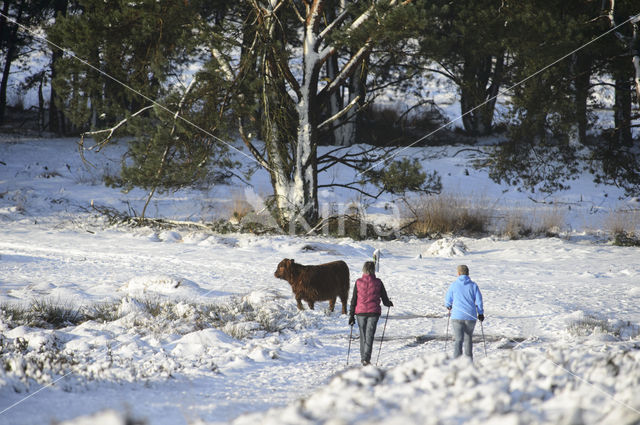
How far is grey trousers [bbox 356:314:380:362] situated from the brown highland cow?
179cm

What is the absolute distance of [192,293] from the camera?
8719 mm

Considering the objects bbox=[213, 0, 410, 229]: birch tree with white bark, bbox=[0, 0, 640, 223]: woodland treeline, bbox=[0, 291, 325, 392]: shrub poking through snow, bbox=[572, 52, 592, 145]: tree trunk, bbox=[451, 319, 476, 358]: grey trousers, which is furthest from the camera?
bbox=[572, 52, 592, 145]: tree trunk

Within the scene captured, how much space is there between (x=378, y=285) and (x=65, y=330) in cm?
379

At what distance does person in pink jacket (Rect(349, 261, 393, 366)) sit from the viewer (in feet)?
19.8

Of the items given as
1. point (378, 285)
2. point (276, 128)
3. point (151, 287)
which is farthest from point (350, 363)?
point (276, 128)

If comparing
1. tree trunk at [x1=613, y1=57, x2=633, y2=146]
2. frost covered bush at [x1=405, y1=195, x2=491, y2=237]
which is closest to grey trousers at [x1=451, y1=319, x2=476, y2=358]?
frost covered bush at [x1=405, y1=195, x2=491, y2=237]

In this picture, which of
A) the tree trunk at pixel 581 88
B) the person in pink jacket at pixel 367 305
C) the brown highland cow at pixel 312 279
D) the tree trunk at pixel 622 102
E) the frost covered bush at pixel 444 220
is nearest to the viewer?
the person in pink jacket at pixel 367 305

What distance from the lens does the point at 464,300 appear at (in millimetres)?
5969

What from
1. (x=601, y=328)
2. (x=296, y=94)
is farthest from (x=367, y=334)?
(x=296, y=94)

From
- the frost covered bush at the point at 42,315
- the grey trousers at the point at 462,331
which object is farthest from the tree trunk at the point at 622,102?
the frost covered bush at the point at 42,315

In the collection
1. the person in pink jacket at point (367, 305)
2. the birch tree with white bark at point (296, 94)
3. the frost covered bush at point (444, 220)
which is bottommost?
the person in pink jacket at point (367, 305)

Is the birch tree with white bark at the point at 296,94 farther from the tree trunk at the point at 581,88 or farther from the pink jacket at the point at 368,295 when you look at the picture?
the pink jacket at the point at 368,295

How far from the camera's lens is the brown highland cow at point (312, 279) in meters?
7.91

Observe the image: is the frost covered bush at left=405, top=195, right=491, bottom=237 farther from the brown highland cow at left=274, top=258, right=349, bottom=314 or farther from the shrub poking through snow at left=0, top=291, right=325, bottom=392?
the shrub poking through snow at left=0, top=291, right=325, bottom=392
